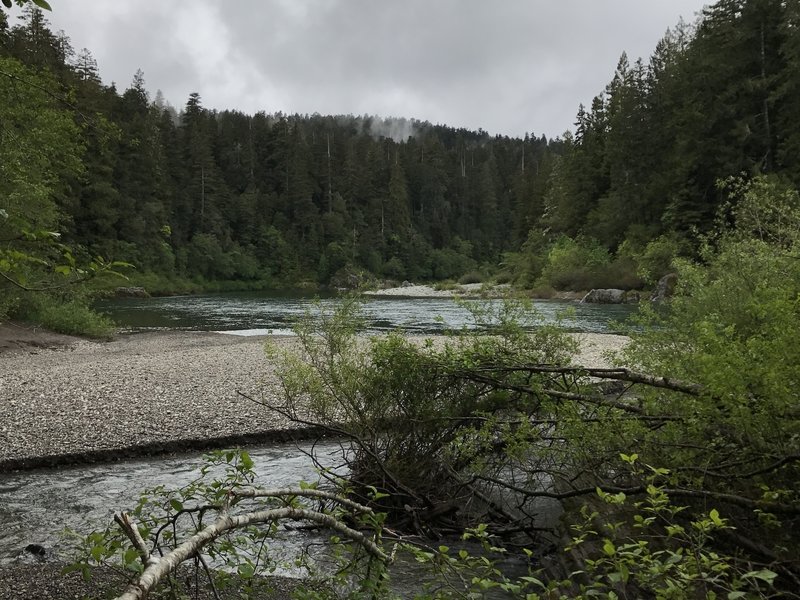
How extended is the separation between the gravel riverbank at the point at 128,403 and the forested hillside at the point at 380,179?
2.51m

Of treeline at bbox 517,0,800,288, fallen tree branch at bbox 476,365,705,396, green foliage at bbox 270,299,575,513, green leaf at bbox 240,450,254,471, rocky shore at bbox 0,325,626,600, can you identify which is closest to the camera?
green leaf at bbox 240,450,254,471

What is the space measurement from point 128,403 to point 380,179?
87395mm

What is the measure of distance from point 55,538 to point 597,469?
495 cm

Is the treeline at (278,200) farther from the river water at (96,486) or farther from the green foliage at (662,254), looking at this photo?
the river water at (96,486)

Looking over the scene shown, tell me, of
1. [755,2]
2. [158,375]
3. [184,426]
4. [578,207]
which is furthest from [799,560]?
[578,207]

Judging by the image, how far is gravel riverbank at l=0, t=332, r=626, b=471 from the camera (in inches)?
315

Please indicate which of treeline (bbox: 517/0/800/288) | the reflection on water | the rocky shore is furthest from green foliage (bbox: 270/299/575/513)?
treeline (bbox: 517/0/800/288)

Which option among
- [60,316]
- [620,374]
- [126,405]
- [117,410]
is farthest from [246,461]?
[60,316]

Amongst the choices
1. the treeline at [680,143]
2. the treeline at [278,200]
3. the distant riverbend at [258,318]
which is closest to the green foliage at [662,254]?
the treeline at [680,143]

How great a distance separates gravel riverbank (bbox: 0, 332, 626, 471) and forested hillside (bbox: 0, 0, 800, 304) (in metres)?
2.51

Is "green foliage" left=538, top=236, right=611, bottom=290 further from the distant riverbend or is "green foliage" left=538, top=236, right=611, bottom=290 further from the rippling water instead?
the rippling water

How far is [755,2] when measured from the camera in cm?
3419

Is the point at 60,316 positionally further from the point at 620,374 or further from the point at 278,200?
the point at 278,200

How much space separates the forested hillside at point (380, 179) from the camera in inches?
824
